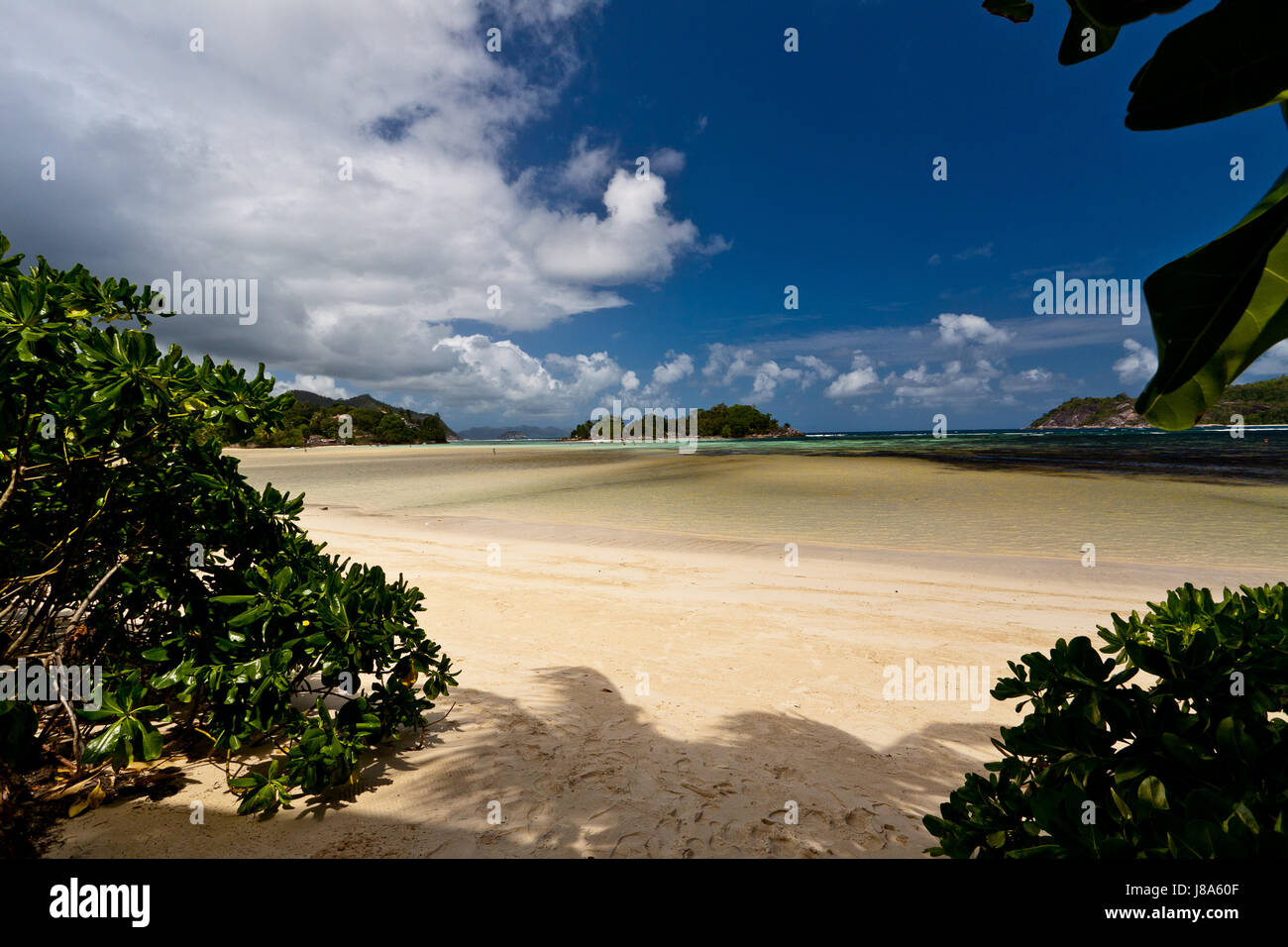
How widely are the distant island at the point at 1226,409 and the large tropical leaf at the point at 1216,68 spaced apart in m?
84.5

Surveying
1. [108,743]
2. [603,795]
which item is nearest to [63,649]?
[108,743]

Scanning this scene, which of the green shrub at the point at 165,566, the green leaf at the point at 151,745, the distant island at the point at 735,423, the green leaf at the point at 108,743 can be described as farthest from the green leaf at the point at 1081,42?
the distant island at the point at 735,423

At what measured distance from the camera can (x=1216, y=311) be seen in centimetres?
74

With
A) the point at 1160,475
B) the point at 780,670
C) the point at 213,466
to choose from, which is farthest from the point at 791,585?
the point at 1160,475

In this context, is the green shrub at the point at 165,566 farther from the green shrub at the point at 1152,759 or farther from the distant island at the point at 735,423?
the distant island at the point at 735,423

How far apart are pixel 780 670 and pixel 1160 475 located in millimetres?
30340

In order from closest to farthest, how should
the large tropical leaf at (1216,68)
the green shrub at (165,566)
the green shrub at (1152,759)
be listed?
1. the large tropical leaf at (1216,68)
2. the green shrub at (1152,759)
3. the green shrub at (165,566)

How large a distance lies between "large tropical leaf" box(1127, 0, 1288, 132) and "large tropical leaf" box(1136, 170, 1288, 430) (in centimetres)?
12

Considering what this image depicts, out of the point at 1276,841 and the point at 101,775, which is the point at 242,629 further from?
the point at 1276,841

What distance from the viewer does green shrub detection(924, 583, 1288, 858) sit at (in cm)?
108

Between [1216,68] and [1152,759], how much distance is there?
148 cm

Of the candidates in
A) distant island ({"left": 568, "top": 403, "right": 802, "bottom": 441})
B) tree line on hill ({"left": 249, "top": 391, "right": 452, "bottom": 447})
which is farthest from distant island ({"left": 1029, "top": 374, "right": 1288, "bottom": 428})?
tree line on hill ({"left": 249, "top": 391, "right": 452, "bottom": 447})

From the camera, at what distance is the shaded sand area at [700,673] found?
2.45 metres

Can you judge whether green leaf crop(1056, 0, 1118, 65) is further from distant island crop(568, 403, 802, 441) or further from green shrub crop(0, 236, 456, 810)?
distant island crop(568, 403, 802, 441)
